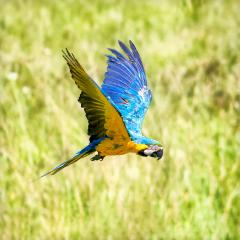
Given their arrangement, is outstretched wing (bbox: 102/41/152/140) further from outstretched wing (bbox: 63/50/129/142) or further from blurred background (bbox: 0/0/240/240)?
blurred background (bbox: 0/0/240/240)

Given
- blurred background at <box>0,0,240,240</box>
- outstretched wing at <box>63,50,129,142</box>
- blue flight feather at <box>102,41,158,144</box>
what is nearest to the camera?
outstretched wing at <box>63,50,129,142</box>

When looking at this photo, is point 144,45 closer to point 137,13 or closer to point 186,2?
point 137,13

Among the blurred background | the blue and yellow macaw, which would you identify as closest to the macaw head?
the blue and yellow macaw

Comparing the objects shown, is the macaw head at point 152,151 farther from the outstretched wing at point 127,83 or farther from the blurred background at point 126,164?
the blurred background at point 126,164

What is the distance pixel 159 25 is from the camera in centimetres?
838

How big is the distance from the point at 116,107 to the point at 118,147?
0.44 feet

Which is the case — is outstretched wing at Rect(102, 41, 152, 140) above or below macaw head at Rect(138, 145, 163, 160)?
above

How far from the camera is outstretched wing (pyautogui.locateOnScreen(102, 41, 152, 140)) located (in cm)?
355

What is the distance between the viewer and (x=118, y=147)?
296 cm

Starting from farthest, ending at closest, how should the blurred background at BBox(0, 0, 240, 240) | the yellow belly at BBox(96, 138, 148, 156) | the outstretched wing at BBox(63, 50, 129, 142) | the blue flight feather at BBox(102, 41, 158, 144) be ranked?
the blurred background at BBox(0, 0, 240, 240), the blue flight feather at BBox(102, 41, 158, 144), the yellow belly at BBox(96, 138, 148, 156), the outstretched wing at BBox(63, 50, 129, 142)

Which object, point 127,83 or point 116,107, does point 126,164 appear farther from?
point 116,107

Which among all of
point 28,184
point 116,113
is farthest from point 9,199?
point 116,113

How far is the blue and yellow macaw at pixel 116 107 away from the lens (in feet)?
9.36

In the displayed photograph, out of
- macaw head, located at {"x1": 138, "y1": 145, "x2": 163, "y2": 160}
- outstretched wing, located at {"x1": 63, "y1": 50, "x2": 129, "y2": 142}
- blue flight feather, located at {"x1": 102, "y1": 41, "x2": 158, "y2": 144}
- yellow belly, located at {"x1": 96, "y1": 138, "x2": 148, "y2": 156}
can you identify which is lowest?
macaw head, located at {"x1": 138, "y1": 145, "x2": 163, "y2": 160}
